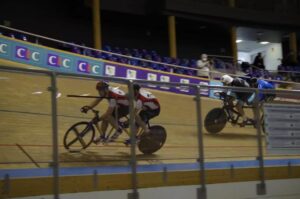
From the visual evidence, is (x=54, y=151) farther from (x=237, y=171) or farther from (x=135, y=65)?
(x=135, y=65)

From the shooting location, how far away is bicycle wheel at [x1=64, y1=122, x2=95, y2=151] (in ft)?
17.2

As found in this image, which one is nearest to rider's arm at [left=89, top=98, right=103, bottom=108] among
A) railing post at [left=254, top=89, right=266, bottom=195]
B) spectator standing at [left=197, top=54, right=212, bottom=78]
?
railing post at [left=254, top=89, right=266, bottom=195]

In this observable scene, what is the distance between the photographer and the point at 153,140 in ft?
19.9

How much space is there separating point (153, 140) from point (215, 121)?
3.78ft

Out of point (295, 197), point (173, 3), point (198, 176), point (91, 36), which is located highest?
point (173, 3)

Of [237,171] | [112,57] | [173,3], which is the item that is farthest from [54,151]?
[173,3]

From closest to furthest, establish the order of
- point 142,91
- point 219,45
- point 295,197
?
1. point 142,91
2. point 295,197
3. point 219,45

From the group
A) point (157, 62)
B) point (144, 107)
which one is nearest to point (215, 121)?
point (144, 107)

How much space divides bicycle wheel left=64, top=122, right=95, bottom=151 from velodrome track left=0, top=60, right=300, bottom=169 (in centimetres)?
7

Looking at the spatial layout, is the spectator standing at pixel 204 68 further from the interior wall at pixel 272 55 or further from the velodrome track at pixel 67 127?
the velodrome track at pixel 67 127

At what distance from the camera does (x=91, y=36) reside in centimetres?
2453

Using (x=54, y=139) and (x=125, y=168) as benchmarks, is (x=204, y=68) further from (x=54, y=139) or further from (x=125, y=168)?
(x=54, y=139)

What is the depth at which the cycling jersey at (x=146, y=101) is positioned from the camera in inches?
233

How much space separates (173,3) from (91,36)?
15.1ft
